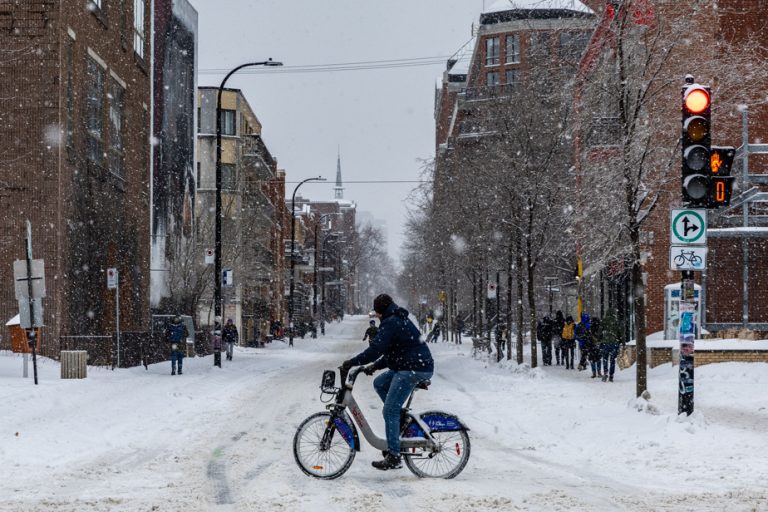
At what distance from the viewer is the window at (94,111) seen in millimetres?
29688

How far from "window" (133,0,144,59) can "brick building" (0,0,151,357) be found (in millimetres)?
3133

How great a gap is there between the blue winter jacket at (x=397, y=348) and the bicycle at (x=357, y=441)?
28 cm

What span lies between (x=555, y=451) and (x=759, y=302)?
774 inches

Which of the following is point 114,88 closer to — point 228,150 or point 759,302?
point 759,302

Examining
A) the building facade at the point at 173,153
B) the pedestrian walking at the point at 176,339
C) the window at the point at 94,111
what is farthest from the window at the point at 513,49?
the pedestrian walking at the point at 176,339

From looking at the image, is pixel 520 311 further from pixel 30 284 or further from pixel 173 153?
pixel 173 153

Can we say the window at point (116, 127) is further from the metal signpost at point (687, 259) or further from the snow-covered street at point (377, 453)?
the metal signpost at point (687, 259)

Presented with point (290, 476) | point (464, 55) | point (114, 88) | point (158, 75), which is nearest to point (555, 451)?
point (290, 476)

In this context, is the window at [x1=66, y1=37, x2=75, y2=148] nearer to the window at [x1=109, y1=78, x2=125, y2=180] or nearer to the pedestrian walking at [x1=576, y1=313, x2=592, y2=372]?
the window at [x1=109, y1=78, x2=125, y2=180]

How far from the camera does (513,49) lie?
94.1m

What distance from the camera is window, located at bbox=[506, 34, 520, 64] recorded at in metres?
93.1

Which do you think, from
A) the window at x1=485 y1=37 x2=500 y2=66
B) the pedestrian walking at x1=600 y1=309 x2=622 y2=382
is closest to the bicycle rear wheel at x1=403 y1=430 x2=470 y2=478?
the pedestrian walking at x1=600 y1=309 x2=622 y2=382

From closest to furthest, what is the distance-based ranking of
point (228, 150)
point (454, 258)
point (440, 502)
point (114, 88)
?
point (440, 502) < point (114, 88) < point (454, 258) < point (228, 150)

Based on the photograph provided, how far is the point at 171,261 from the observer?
45406mm
